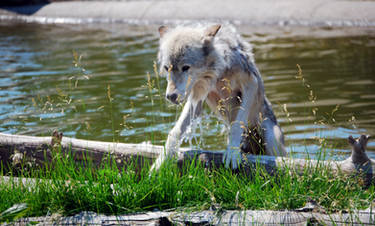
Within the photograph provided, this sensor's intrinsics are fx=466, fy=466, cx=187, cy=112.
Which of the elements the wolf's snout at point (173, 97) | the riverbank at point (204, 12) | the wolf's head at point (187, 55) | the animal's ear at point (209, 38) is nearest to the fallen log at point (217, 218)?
the wolf's snout at point (173, 97)

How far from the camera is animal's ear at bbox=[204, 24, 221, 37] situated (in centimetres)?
447

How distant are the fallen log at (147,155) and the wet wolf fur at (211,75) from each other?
0.13 meters

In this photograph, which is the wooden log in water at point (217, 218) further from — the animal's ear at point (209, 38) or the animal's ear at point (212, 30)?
the animal's ear at point (212, 30)

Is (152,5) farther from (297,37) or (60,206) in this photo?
(60,206)

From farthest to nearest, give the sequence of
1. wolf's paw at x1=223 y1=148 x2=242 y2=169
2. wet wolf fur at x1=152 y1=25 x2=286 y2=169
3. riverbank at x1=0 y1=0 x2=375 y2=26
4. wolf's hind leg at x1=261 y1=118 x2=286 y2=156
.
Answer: riverbank at x1=0 y1=0 x2=375 y2=26
wolf's hind leg at x1=261 y1=118 x2=286 y2=156
wet wolf fur at x1=152 y1=25 x2=286 y2=169
wolf's paw at x1=223 y1=148 x2=242 y2=169

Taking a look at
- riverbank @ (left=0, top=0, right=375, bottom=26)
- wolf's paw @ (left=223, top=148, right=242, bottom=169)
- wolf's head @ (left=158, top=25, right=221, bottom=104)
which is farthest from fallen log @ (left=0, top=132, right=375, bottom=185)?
riverbank @ (left=0, top=0, right=375, bottom=26)

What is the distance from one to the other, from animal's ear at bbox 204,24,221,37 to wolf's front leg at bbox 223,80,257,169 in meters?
0.65

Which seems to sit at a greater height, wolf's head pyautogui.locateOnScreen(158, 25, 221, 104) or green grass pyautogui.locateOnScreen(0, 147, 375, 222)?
wolf's head pyautogui.locateOnScreen(158, 25, 221, 104)

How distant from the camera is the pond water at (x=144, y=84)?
662 cm

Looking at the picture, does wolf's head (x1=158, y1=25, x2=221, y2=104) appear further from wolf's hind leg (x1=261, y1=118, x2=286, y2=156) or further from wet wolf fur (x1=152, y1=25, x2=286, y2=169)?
wolf's hind leg (x1=261, y1=118, x2=286, y2=156)

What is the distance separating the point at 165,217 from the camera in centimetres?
322

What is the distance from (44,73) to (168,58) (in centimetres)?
669

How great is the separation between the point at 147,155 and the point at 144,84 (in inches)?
167

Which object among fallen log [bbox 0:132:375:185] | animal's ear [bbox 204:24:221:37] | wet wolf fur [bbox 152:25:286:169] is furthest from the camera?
animal's ear [bbox 204:24:221:37]
